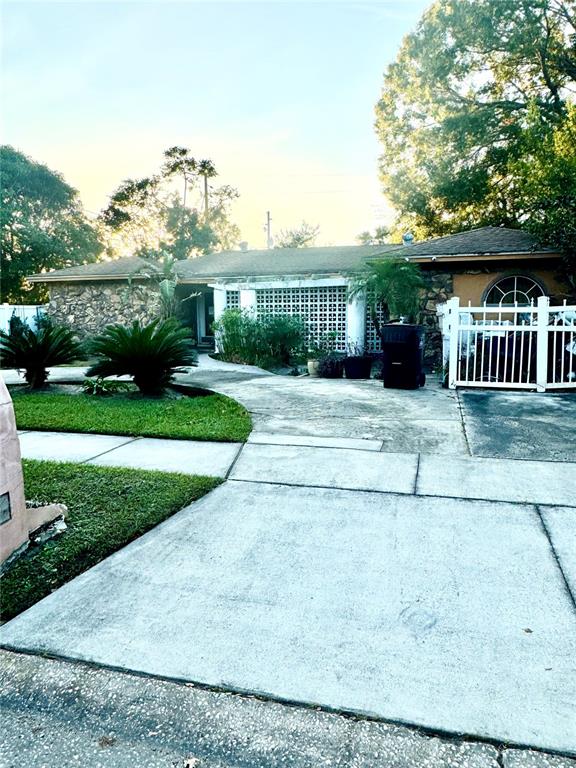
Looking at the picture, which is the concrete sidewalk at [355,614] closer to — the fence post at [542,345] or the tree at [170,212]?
the fence post at [542,345]

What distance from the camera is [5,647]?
2.26 metres

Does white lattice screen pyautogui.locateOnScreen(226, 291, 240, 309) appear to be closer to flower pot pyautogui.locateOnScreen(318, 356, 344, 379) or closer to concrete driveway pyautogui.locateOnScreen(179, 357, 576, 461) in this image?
flower pot pyautogui.locateOnScreen(318, 356, 344, 379)

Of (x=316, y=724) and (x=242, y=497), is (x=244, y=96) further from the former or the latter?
(x=316, y=724)

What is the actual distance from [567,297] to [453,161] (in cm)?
1253

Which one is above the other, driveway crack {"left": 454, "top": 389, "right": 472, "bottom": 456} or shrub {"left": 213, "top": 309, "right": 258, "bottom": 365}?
shrub {"left": 213, "top": 309, "right": 258, "bottom": 365}

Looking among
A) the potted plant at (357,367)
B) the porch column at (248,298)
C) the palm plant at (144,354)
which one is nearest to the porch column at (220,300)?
the porch column at (248,298)

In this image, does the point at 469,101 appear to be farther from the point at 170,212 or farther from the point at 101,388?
the point at 170,212

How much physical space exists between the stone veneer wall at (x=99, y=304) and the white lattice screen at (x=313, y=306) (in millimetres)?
4513

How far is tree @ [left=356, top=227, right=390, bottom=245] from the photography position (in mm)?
29506

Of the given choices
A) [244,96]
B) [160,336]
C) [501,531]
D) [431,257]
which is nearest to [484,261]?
[431,257]

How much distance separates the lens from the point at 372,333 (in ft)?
49.3

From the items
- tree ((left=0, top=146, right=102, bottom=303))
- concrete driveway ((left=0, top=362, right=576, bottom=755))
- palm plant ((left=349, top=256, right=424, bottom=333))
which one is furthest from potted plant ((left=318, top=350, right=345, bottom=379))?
tree ((left=0, top=146, right=102, bottom=303))

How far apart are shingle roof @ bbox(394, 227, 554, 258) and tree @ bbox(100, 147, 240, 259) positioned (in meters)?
26.9

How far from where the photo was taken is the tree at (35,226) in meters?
29.9
